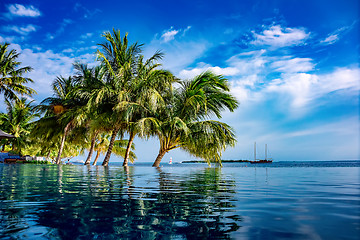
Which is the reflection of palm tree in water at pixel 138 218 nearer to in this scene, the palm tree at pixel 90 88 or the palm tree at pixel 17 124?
the palm tree at pixel 90 88

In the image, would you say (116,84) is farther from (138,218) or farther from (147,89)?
(138,218)

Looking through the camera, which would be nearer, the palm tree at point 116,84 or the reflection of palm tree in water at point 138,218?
the reflection of palm tree in water at point 138,218

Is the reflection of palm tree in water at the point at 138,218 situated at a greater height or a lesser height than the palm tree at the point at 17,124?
lesser

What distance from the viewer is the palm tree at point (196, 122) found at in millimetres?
15516

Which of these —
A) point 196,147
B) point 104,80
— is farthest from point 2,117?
point 196,147

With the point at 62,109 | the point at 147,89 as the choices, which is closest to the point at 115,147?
the point at 62,109

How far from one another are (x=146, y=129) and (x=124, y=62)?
5979 mm

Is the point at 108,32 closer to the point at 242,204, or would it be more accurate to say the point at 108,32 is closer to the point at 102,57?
the point at 102,57

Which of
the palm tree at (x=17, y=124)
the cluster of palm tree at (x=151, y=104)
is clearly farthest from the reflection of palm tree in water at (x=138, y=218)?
the palm tree at (x=17, y=124)

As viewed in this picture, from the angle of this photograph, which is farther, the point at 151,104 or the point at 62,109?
the point at 62,109

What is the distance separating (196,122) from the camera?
627 inches

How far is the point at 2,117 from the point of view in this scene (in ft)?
104

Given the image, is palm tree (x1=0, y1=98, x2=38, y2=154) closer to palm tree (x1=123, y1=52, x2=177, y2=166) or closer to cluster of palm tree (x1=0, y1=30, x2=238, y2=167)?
cluster of palm tree (x1=0, y1=30, x2=238, y2=167)

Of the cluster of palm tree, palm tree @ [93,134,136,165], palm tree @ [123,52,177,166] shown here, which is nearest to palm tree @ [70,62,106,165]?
the cluster of palm tree
